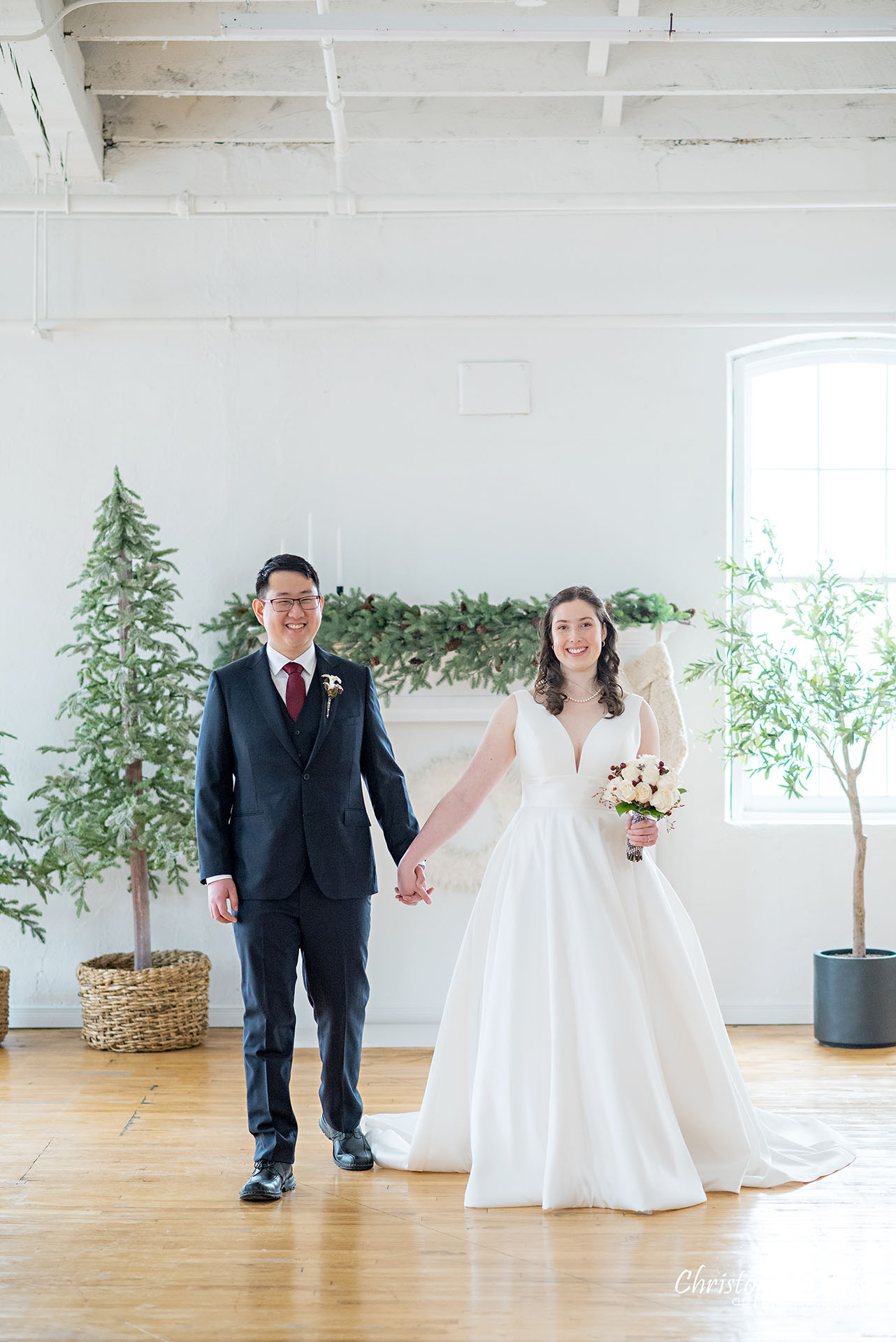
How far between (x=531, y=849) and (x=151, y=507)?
2926 millimetres

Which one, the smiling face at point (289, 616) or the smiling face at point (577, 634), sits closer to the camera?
the smiling face at point (289, 616)

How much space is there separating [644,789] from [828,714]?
2.05 m

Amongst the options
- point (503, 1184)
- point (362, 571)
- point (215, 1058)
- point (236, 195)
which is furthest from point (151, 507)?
point (503, 1184)

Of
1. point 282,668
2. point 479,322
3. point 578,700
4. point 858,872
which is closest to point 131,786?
point 282,668

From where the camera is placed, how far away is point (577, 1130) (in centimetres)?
325

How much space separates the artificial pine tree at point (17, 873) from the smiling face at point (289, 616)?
2231mm

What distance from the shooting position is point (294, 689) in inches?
136

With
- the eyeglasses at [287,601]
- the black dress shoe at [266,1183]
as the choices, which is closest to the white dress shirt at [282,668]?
the eyeglasses at [287,601]

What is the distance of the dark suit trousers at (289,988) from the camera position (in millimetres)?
3336

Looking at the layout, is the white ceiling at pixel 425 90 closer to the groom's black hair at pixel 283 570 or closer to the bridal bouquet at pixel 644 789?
the groom's black hair at pixel 283 570

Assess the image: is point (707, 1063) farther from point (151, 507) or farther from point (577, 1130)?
point (151, 507)

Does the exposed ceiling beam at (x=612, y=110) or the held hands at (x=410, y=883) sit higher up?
the exposed ceiling beam at (x=612, y=110)

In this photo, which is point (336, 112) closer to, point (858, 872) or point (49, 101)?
point (49, 101)

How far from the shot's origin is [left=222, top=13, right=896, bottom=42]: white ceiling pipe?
4.08 m
